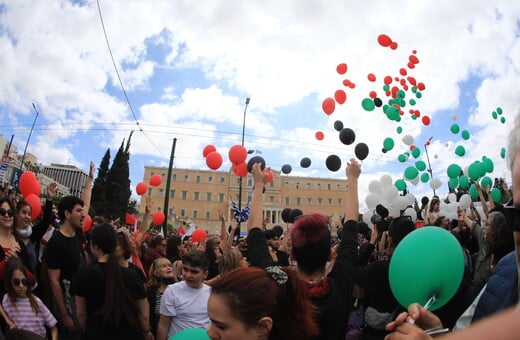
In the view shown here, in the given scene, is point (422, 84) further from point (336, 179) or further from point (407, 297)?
point (336, 179)

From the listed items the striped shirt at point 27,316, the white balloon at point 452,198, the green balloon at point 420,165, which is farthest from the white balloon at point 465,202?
the striped shirt at point 27,316

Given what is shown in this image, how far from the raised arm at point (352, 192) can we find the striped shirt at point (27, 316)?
3085mm

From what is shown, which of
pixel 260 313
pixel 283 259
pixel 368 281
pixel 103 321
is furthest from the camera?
pixel 283 259

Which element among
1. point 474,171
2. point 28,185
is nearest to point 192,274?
point 28,185

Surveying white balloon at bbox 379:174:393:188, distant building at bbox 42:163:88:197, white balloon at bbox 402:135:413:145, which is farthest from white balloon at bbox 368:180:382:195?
distant building at bbox 42:163:88:197

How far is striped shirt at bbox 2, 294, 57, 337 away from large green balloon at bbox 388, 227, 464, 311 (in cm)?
330

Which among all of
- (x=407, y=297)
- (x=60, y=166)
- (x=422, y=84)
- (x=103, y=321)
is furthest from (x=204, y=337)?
(x=60, y=166)

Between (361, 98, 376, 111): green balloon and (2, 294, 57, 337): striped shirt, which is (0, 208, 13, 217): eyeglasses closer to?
(2, 294, 57, 337): striped shirt

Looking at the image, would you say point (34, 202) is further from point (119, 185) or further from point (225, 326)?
point (119, 185)

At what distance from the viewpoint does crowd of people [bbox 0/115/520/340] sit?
4.90ft

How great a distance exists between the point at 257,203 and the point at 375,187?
6.16 metres

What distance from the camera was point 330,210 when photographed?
76.1 metres

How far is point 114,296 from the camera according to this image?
2.89 meters

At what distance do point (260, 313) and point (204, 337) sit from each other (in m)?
0.58
